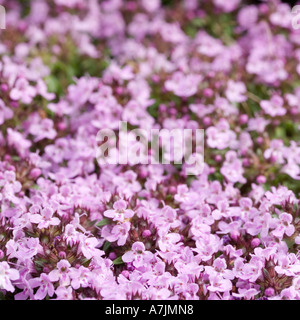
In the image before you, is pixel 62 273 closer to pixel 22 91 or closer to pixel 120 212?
pixel 120 212

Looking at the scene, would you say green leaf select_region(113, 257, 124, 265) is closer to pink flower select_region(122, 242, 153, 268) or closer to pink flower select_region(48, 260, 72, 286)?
pink flower select_region(122, 242, 153, 268)

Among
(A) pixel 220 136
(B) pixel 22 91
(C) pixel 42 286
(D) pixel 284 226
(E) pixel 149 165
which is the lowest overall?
(C) pixel 42 286

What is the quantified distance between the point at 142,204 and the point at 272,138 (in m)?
1.27

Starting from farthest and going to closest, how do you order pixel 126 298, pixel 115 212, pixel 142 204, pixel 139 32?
pixel 139 32 < pixel 142 204 < pixel 115 212 < pixel 126 298

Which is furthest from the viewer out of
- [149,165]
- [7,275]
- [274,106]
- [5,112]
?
[274,106]

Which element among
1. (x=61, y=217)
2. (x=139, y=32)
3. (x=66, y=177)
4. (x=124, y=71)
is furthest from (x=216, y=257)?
(x=139, y=32)

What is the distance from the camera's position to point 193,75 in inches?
168

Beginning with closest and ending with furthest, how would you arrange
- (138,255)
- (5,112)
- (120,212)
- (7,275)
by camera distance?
(7,275)
(138,255)
(120,212)
(5,112)

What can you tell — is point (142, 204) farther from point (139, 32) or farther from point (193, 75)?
point (139, 32)

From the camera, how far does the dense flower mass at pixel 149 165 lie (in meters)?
2.84

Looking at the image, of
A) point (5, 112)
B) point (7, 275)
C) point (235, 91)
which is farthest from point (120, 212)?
point (235, 91)

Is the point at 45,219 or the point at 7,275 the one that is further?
the point at 45,219

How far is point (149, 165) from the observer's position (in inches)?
144

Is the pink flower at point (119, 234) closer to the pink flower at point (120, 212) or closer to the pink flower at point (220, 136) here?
the pink flower at point (120, 212)
